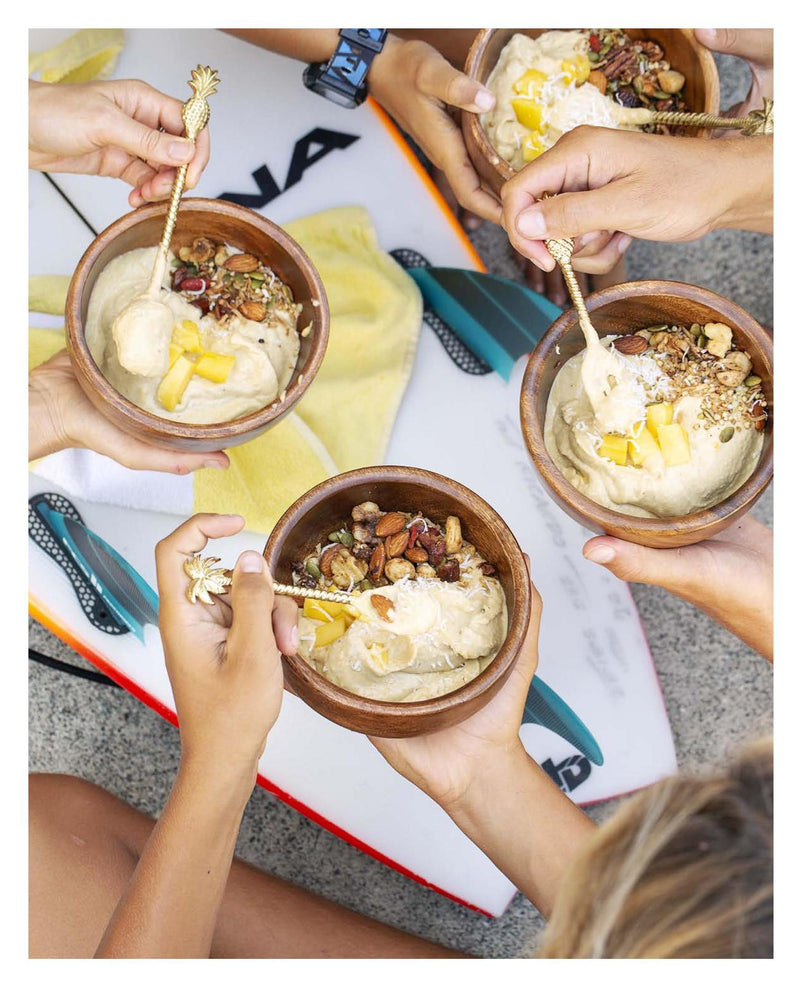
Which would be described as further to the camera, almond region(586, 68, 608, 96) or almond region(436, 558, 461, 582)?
almond region(586, 68, 608, 96)

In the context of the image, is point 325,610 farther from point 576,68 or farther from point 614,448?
point 576,68

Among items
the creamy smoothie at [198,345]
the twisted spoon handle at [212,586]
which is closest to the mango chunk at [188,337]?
the creamy smoothie at [198,345]

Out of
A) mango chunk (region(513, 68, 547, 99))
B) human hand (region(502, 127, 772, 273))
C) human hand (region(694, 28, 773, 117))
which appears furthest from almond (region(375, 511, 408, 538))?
human hand (region(694, 28, 773, 117))

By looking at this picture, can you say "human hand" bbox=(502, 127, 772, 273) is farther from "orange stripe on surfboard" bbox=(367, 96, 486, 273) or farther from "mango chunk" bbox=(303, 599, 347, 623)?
"mango chunk" bbox=(303, 599, 347, 623)

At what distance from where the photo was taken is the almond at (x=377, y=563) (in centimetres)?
95

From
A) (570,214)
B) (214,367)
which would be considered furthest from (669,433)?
(214,367)

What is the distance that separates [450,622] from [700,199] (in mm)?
547

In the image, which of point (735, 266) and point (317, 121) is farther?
point (735, 266)

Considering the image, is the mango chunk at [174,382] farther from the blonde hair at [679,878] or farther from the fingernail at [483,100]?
the blonde hair at [679,878]

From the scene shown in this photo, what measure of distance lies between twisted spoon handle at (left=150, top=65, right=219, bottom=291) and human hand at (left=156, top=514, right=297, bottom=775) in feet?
0.93

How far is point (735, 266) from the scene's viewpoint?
1.60 meters

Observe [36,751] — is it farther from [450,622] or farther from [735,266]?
[735,266]

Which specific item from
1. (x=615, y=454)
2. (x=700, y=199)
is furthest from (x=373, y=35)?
(x=615, y=454)

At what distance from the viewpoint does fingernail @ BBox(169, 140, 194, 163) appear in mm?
959
